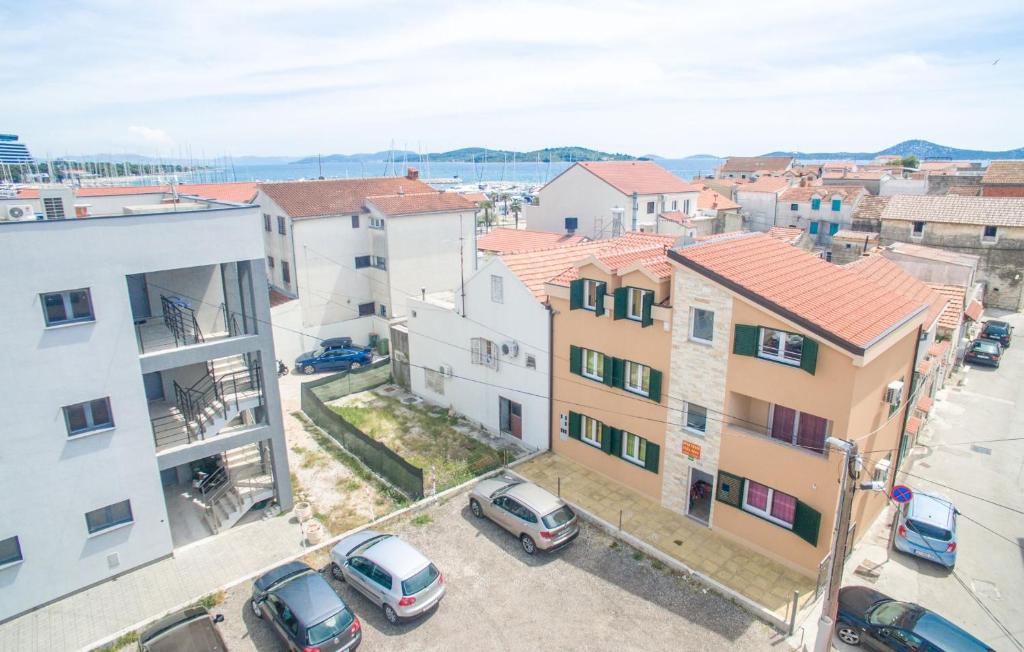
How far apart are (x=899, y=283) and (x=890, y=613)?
1240cm

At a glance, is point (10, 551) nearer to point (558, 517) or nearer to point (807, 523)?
point (558, 517)

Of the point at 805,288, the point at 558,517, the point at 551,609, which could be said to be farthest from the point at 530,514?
the point at 805,288

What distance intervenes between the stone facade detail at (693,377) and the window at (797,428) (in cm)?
154

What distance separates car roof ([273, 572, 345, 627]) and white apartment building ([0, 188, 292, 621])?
6.00m

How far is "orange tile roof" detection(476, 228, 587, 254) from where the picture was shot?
43.0 meters

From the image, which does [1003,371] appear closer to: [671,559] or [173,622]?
[671,559]

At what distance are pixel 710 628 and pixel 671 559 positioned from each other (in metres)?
2.61

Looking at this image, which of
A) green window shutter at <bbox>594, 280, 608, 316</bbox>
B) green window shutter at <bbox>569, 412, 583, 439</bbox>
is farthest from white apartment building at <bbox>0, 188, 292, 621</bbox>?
green window shutter at <bbox>594, 280, 608, 316</bbox>

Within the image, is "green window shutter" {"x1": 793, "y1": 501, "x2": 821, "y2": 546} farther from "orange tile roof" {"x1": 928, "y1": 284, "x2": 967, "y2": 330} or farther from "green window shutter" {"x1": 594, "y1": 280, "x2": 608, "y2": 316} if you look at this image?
"orange tile roof" {"x1": 928, "y1": 284, "x2": 967, "y2": 330}

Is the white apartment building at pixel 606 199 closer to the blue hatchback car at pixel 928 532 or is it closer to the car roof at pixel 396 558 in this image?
the blue hatchback car at pixel 928 532

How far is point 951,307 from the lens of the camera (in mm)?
27609

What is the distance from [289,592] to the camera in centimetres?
1592

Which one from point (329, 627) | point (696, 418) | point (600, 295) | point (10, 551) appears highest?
point (600, 295)

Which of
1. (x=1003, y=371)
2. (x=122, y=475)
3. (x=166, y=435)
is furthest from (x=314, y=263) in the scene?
(x=1003, y=371)
